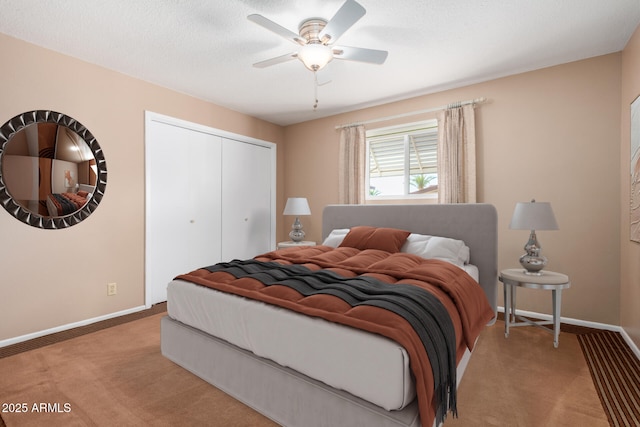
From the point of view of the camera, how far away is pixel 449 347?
59.4 inches

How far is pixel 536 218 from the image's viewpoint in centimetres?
264

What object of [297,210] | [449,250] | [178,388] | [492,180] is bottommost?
[178,388]

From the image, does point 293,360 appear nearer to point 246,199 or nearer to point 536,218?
point 536,218

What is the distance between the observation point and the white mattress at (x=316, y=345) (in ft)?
4.13

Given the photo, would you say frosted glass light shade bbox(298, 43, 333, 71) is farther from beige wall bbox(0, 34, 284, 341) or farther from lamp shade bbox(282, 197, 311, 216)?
lamp shade bbox(282, 197, 311, 216)

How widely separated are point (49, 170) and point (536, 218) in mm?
4222

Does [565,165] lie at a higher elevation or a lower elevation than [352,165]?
lower

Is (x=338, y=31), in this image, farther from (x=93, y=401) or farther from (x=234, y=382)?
(x=93, y=401)

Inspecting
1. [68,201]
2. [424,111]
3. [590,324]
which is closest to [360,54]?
[424,111]

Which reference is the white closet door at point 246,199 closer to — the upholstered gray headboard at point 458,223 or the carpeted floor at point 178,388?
the upholstered gray headboard at point 458,223

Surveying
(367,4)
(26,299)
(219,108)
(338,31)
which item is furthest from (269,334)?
(219,108)

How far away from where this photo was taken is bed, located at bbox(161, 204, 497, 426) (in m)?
1.27

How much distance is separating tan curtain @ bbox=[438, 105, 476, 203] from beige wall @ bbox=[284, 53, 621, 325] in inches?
4.6

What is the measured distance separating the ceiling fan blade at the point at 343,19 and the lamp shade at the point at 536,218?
2040 mm
